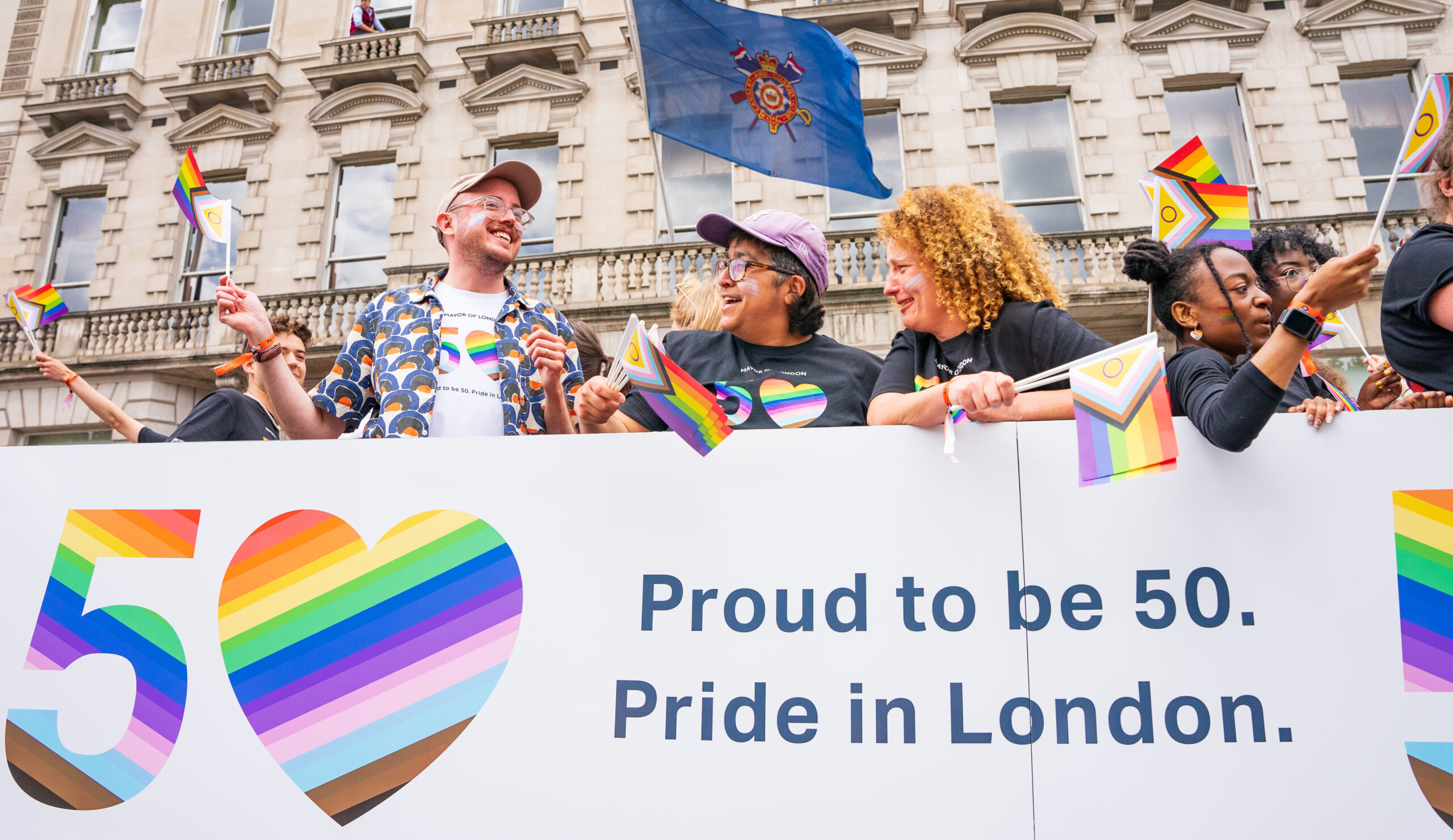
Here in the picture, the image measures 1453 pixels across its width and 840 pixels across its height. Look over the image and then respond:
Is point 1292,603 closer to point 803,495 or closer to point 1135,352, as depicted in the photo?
point 1135,352

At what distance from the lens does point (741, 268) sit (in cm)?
259

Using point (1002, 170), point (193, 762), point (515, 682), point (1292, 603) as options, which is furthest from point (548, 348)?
point (1002, 170)

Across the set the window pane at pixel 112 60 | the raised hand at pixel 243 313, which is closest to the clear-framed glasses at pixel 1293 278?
the raised hand at pixel 243 313

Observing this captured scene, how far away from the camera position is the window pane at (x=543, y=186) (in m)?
12.5

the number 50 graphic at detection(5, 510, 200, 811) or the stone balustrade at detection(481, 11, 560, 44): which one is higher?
the stone balustrade at detection(481, 11, 560, 44)

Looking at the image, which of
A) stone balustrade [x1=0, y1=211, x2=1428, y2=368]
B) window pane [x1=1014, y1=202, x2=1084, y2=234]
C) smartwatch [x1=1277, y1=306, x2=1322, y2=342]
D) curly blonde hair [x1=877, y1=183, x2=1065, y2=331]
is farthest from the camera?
window pane [x1=1014, y1=202, x2=1084, y2=234]

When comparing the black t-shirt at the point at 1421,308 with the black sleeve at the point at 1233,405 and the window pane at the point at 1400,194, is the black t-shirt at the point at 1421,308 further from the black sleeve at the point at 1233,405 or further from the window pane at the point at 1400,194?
the window pane at the point at 1400,194

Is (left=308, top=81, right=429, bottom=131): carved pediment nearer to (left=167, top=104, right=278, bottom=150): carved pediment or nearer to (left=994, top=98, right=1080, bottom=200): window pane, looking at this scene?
(left=167, top=104, right=278, bottom=150): carved pediment

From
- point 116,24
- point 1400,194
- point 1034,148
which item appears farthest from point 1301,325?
point 116,24

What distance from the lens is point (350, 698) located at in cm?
172

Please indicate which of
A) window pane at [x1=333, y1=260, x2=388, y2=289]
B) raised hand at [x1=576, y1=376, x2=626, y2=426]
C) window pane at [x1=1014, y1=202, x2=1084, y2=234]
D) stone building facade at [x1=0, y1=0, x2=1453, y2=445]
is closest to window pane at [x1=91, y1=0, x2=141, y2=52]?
stone building facade at [x1=0, y1=0, x2=1453, y2=445]

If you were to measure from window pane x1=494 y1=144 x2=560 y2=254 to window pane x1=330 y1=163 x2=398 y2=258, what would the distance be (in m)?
1.88

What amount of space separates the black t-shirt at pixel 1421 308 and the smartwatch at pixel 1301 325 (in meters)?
0.42

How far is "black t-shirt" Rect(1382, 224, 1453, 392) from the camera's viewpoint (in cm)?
176
